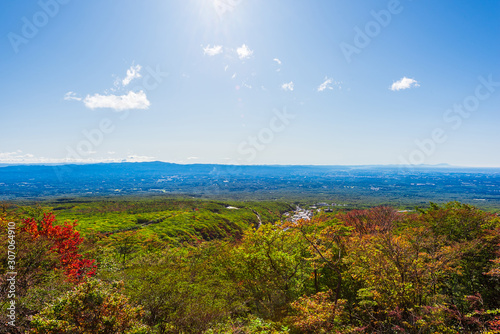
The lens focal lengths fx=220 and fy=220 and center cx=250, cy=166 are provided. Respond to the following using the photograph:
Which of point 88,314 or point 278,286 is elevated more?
point 88,314

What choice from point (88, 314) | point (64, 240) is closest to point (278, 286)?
point (88, 314)

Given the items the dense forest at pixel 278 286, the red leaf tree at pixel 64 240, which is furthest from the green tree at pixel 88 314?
the red leaf tree at pixel 64 240

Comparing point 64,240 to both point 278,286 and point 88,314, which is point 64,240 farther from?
point 278,286

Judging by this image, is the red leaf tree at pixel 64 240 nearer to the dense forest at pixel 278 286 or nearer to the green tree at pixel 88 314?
the dense forest at pixel 278 286

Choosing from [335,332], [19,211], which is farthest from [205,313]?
[19,211]

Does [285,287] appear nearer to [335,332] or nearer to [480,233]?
[335,332]

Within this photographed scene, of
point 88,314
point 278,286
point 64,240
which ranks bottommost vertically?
point 278,286

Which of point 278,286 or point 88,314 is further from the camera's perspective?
point 278,286

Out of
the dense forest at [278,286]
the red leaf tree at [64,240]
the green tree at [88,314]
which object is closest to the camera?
the green tree at [88,314]

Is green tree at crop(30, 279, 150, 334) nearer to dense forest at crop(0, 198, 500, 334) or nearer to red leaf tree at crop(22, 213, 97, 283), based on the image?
dense forest at crop(0, 198, 500, 334)

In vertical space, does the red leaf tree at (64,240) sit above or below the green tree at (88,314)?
below

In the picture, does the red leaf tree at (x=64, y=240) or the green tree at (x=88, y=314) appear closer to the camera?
the green tree at (x=88, y=314)
